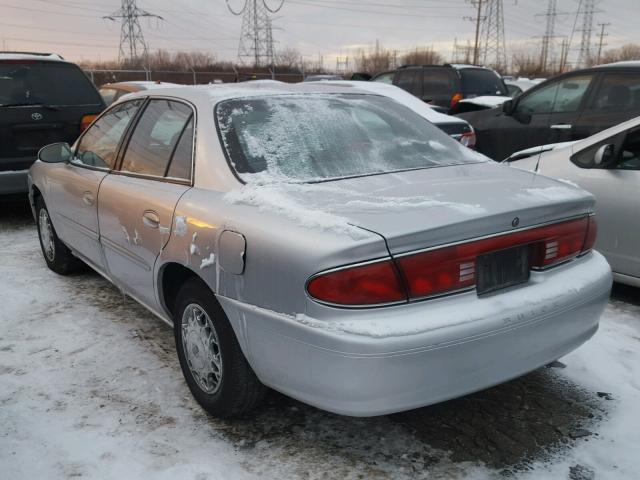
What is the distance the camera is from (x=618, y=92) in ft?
21.3

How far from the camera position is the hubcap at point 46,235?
4973 mm

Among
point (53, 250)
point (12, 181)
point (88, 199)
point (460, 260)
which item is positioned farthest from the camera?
point (12, 181)

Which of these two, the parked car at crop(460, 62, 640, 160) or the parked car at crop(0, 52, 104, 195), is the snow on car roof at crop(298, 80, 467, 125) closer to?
Result: the parked car at crop(460, 62, 640, 160)

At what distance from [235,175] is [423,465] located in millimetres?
1481

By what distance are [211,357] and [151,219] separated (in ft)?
2.59

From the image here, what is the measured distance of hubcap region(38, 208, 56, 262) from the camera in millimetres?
4973

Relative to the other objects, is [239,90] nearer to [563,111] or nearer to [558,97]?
[563,111]

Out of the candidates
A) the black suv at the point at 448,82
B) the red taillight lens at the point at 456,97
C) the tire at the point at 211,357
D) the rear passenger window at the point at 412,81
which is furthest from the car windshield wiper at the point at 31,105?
the rear passenger window at the point at 412,81

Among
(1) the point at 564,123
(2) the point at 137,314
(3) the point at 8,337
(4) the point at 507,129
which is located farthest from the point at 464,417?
(4) the point at 507,129

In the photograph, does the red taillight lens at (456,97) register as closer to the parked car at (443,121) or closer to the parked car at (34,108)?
the parked car at (443,121)

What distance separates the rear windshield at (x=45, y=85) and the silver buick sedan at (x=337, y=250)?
353 cm

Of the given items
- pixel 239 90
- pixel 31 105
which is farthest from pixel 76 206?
pixel 31 105

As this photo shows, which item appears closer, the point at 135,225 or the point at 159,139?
the point at 135,225

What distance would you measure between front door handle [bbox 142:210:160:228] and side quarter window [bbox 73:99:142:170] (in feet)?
2.43
